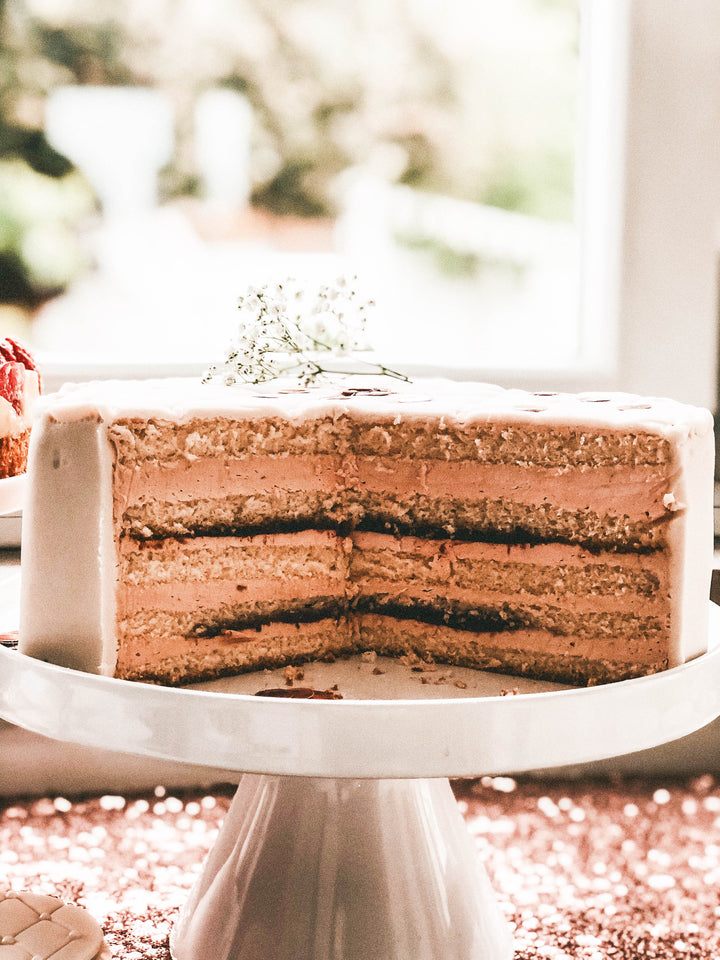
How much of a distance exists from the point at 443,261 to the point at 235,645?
4.30 ft

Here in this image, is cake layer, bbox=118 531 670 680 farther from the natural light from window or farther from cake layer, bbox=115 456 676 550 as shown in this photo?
the natural light from window

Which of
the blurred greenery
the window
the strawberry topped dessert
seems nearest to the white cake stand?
the strawberry topped dessert

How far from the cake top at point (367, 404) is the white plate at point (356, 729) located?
39 cm

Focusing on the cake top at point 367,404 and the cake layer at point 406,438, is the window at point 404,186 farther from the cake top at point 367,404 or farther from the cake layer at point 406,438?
the cake layer at point 406,438

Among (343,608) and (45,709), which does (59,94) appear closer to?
(343,608)

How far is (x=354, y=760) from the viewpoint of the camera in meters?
1.00

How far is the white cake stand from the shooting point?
100 centimetres

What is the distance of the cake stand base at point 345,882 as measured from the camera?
149cm

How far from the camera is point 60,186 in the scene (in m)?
2.46

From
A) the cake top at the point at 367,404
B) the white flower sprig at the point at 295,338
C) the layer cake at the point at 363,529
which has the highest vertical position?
the white flower sprig at the point at 295,338

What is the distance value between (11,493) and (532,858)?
1291mm

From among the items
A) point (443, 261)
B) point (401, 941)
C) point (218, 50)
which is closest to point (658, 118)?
point (443, 261)

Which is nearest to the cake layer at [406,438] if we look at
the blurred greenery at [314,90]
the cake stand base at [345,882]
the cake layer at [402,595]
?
the cake layer at [402,595]

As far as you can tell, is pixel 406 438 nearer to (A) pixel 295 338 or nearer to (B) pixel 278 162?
(A) pixel 295 338
